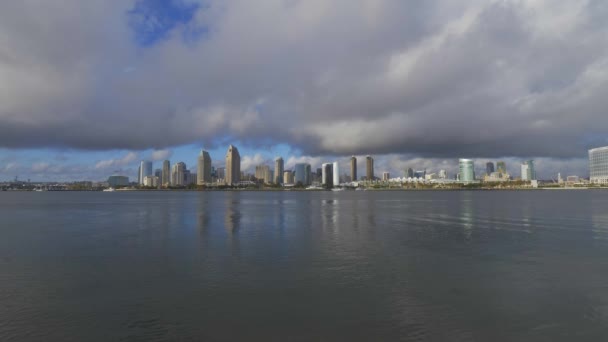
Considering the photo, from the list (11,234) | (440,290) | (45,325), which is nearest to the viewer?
(45,325)

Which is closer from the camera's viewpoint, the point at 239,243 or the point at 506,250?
the point at 506,250

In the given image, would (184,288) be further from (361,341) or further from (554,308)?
(554,308)

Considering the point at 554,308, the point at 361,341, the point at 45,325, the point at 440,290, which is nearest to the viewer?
the point at 361,341

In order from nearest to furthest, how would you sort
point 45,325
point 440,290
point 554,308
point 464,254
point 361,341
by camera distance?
point 361,341
point 45,325
point 554,308
point 440,290
point 464,254

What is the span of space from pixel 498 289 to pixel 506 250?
506 inches

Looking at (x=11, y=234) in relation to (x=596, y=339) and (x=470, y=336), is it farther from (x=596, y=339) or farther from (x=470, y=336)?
(x=596, y=339)

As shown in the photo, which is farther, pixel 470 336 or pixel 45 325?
pixel 45 325

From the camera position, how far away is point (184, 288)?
66.0ft

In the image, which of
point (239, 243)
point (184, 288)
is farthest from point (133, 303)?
point (239, 243)

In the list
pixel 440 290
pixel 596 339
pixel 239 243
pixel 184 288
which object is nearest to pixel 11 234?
pixel 239 243

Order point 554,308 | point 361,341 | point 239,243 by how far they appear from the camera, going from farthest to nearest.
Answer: point 239,243 < point 554,308 < point 361,341

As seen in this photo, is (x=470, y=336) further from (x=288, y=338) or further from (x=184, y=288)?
(x=184, y=288)

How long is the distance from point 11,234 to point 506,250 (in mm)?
50273

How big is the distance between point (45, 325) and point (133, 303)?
11.5 ft
